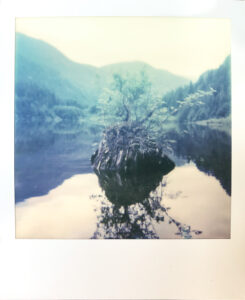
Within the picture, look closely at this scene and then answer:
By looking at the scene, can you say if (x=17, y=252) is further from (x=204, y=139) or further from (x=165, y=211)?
(x=204, y=139)

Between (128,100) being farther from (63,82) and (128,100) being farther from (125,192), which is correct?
(125,192)

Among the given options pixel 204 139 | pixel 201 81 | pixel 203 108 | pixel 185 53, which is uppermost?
pixel 185 53

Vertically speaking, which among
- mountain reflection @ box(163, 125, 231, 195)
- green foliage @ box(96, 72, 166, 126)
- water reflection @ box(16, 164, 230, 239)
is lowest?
water reflection @ box(16, 164, 230, 239)

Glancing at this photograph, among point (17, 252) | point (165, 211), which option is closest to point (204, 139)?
point (165, 211)

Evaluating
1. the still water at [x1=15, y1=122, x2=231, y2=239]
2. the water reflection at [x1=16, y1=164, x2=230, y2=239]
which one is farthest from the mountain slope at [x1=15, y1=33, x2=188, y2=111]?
the water reflection at [x1=16, y1=164, x2=230, y2=239]

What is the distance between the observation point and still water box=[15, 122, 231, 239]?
4.36 ft

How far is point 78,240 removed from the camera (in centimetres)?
133

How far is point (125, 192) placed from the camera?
133 centimetres

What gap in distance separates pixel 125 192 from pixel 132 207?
0.09 meters

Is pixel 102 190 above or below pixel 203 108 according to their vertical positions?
below

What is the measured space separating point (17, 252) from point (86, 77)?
1030 millimetres

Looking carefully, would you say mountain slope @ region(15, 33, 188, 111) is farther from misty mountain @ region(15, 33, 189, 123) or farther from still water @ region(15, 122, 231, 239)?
still water @ region(15, 122, 231, 239)

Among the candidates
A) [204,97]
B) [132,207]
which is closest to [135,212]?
[132,207]

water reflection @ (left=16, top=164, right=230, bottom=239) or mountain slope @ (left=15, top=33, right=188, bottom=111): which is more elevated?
mountain slope @ (left=15, top=33, right=188, bottom=111)
